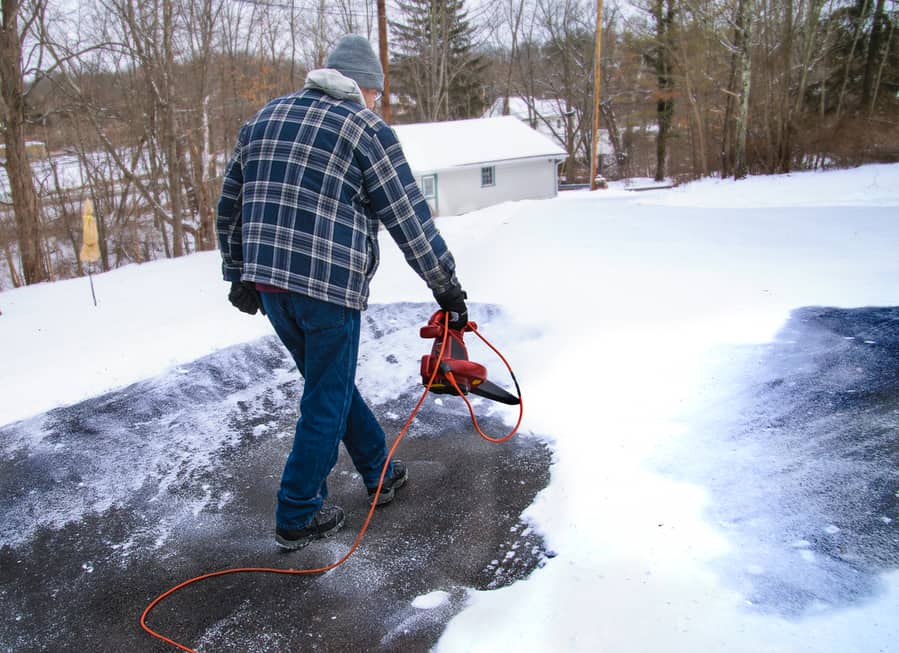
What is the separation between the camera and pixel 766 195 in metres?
14.7

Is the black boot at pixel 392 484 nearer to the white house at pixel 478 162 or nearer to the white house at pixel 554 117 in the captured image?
the white house at pixel 478 162

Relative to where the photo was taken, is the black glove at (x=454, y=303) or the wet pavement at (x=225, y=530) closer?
the wet pavement at (x=225, y=530)

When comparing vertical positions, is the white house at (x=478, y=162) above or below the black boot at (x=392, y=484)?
above

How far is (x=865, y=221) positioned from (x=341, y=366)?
7.60m

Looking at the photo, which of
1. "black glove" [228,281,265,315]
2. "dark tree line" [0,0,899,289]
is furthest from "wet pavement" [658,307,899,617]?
"dark tree line" [0,0,899,289]

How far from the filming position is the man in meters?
2.32

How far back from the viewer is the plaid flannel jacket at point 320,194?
2318 millimetres

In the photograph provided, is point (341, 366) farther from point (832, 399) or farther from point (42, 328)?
point (42, 328)

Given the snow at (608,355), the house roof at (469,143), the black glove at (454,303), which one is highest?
the house roof at (469,143)

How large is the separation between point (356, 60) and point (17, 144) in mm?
15595

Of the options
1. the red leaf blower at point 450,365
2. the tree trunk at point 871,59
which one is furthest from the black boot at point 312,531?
the tree trunk at point 871,59

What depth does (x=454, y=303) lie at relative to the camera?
2.65 meters

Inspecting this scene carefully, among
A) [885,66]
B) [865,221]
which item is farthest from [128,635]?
[885,66]

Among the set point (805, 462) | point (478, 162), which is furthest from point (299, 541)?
point (478, 162)
